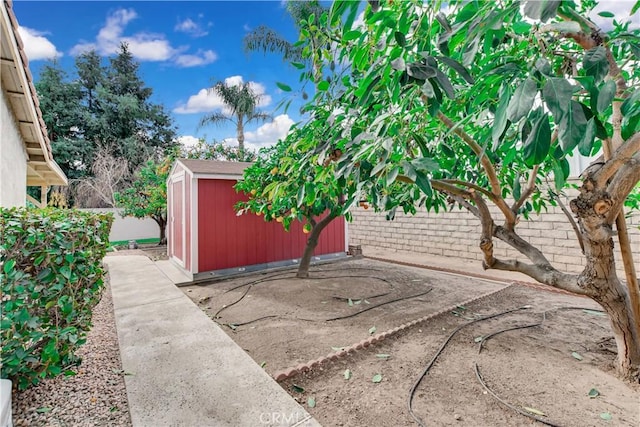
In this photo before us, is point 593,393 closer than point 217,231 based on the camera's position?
Yes

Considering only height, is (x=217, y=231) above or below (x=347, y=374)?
above

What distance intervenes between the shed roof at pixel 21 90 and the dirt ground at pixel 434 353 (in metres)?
3.54

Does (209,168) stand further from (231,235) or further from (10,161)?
(10,161)

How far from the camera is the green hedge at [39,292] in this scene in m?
1.81

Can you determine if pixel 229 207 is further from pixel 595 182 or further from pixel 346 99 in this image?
pixel 595 182

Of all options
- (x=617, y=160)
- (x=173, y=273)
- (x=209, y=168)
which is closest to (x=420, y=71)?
(x=617, y=160)

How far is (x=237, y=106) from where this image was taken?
14461 mm

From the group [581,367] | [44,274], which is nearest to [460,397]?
[581,367]

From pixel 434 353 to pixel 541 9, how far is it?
8.95 feet

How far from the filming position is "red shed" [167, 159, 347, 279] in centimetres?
598

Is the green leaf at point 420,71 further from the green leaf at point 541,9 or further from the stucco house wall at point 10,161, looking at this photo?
the stucco house wall at point 10,161

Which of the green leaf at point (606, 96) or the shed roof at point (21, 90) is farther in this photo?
the shed roof at point (21, 90)

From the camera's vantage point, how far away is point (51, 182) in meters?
7.52

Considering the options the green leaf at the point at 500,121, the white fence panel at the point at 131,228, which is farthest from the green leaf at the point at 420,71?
the white fence panel at the point at 131,228
